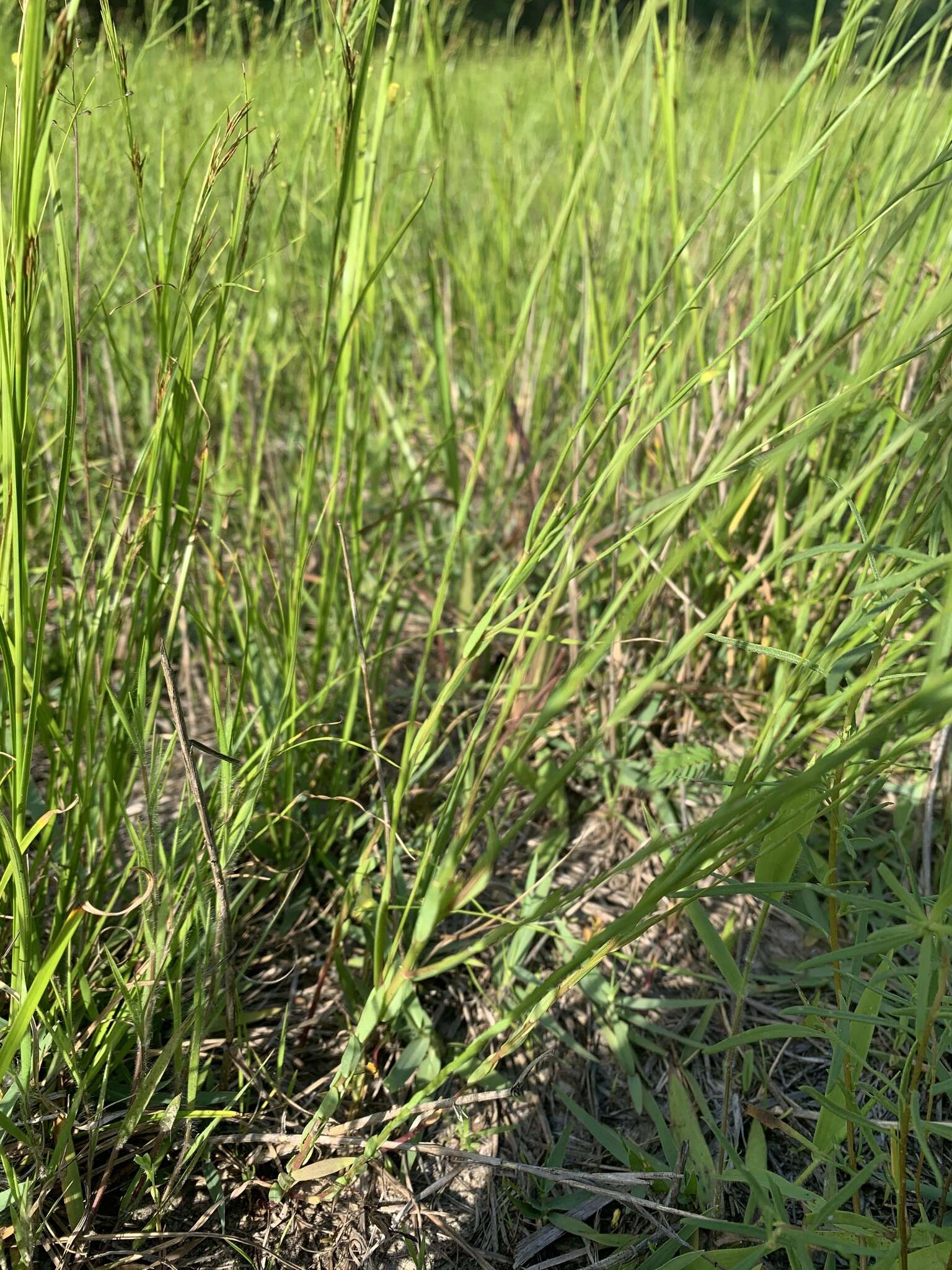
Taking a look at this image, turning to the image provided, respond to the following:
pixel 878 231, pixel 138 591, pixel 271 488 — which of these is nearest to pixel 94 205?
pixel 271 488

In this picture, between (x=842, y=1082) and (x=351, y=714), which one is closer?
(x=842, y=1082)

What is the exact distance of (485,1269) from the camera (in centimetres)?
69

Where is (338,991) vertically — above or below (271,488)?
below

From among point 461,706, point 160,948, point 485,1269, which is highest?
point 160,948

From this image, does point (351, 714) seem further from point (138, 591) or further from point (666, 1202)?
point (666, 1202)

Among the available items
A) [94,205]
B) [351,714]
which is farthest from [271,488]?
[351,714]

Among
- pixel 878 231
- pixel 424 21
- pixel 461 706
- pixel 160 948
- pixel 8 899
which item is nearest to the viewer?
pixel 160 948

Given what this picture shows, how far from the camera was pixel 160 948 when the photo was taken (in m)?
0.62

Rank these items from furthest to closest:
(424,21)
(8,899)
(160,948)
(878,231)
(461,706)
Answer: (878,231)
(461,706)
(424,21)
(8,899)
(160,948)

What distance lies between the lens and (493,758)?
2.87ft

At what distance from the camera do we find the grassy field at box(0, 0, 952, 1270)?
55 centimetres

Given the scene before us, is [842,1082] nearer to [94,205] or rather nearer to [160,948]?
[160,948]

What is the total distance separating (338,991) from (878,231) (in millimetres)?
1231

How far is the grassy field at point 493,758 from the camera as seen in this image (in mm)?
553
